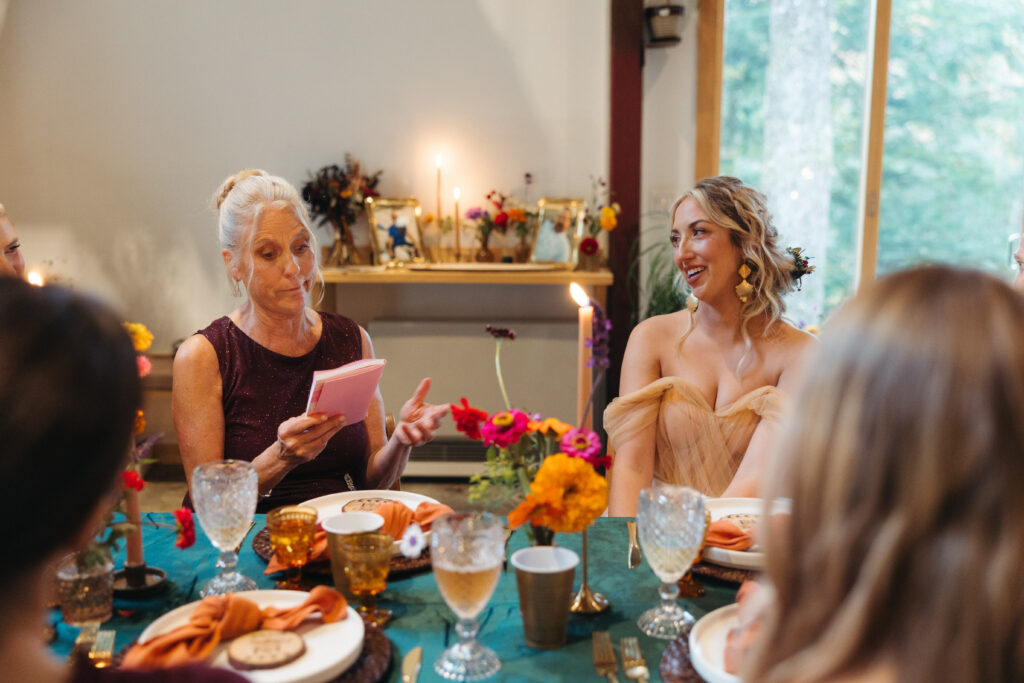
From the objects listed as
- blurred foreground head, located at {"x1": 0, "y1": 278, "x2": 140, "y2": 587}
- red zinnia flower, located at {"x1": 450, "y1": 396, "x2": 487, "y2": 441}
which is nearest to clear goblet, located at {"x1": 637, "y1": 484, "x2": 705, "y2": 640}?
red zinnia flower, located at {"x1": 450, "y1": 396, "x2": 487, "y2": 441}

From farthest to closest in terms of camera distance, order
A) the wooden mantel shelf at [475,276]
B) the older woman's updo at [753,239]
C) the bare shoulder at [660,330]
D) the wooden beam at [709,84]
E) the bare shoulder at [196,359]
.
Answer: the wooden beam at [709,84]
the wooden mantel shelf at [475,276]
the bare shoulder at [660,330]
the older woman's updo at [753,239]
the bare shoulder at [196,359]

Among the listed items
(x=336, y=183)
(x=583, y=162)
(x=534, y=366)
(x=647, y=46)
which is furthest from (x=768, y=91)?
(x=336, y=183)

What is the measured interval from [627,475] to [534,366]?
221 centimetres

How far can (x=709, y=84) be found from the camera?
423 cm

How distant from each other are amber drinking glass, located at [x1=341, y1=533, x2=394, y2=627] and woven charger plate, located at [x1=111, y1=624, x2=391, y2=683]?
57 millimetres

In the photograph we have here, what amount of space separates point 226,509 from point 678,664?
71 centimetres

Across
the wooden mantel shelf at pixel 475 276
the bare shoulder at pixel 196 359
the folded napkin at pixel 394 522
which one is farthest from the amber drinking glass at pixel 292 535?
the wooden mantel shelf at pixel 475 276

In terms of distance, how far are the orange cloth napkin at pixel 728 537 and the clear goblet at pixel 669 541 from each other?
0.19m

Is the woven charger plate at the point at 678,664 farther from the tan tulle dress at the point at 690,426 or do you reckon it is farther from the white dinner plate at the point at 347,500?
the tan tulle dress at the point at 690,426

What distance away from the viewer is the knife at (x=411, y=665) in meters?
1.07

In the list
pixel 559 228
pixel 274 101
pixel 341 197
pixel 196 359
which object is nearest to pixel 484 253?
pixel 559 228

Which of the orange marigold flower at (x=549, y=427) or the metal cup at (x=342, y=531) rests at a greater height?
the orange marigold flower at (x=549, y=427)

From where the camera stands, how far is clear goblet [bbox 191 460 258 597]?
1.28 meters

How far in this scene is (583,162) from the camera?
4.35 meters
